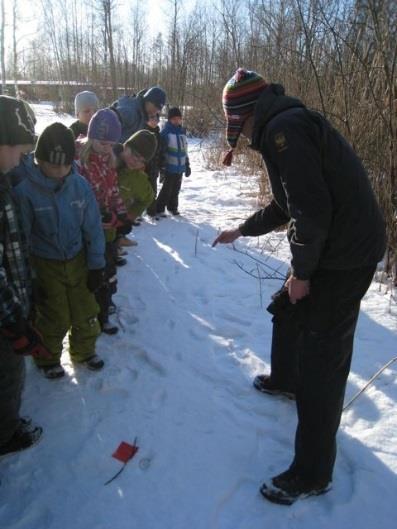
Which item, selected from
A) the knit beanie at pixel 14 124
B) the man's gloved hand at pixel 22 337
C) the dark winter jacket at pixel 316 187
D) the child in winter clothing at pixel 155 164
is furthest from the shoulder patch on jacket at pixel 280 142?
the child in winter clothing at pixel 155 164

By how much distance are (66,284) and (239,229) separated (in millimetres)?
1050

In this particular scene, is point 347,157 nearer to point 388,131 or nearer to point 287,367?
point 287,367

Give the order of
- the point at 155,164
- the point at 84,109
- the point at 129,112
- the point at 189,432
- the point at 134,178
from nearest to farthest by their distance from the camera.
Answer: the point at 189,432
the point at 134,178
the point at 84,109
the point at 129,112
the point at 155,164

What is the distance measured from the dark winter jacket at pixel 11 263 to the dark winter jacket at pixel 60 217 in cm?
27

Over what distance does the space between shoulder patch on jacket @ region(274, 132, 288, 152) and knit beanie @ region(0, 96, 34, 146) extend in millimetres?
1066

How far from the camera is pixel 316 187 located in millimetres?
1475

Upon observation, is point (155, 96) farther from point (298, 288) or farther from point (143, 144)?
point (298, 288)

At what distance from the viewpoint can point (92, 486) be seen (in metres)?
1.91

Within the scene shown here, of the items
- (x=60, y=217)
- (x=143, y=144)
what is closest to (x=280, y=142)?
(x=60, y=217)

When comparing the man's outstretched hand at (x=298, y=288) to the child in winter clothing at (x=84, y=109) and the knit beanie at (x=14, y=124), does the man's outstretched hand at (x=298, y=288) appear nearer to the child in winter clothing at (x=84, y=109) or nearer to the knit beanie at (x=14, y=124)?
the knit beanie at (x=14, y=124)

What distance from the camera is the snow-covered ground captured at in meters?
1.79

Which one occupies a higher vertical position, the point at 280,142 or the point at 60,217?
the point at 280,142

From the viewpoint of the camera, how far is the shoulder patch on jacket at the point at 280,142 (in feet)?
4.81

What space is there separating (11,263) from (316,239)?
4.37 ft
